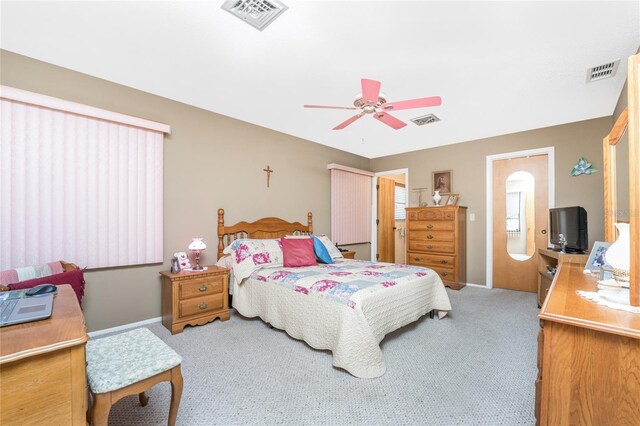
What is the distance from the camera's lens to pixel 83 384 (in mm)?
973

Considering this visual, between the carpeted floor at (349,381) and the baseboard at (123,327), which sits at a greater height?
the baseboard at (123,327)

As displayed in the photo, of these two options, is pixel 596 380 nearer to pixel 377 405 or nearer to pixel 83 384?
pixel 377 405

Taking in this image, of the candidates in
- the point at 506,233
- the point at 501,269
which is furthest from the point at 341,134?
the point at 501,269

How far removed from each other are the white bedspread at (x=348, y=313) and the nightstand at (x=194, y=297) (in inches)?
7.5

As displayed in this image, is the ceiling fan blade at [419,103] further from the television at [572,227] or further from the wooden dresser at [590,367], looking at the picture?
the television at [572,227]

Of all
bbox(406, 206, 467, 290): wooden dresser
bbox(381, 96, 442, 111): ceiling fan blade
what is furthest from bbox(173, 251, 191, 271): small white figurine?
bbox(406, 206, 467, 290): wooden dresser

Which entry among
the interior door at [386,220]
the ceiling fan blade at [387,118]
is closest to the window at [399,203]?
the interior door at [386,220]

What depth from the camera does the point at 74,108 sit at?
2.50 meters

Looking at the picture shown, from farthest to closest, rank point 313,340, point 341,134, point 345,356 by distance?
point 341,134 → point 313,340 → point 345,356

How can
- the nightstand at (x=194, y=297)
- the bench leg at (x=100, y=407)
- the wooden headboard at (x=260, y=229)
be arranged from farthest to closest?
the wooden headboard at (x=260, y=229) → the nightstand at (x=194, y=297) → the bench leg at (x=100, y=407)

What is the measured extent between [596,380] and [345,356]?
141cm

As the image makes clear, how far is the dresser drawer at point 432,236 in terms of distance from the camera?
453cm

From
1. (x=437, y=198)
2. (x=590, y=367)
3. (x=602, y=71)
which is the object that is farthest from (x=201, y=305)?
(x=602, y=71)

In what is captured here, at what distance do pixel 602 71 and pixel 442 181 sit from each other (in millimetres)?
2646
